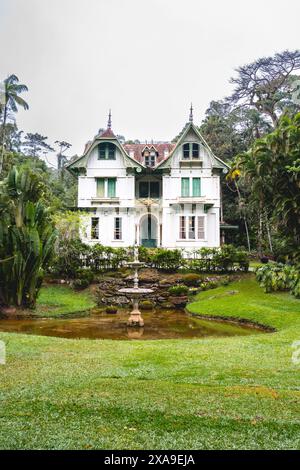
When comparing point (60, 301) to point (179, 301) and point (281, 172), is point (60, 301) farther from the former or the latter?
point (281, 172)

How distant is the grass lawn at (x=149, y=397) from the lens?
445 centimetres

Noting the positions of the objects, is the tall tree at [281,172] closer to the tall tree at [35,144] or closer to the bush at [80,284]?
the bush at [80,284]

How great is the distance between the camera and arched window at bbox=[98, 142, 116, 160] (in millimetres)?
32719

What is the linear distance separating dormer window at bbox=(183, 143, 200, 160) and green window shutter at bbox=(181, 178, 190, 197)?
5.70 ft

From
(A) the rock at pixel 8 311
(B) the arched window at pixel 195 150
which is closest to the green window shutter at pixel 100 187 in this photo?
(B) the arched window at pixel 195 150

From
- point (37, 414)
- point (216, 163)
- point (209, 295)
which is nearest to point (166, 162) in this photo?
point (216, 163)

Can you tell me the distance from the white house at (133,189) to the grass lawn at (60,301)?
7.22 metres

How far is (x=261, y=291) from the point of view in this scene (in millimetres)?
22891

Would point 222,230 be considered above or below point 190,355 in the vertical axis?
above

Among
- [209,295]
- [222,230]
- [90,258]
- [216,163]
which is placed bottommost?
[209,295]

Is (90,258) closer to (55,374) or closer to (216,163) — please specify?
(216,163)

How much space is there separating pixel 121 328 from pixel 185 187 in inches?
710

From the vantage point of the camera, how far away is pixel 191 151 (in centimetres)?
3269
